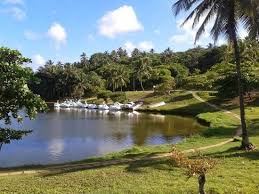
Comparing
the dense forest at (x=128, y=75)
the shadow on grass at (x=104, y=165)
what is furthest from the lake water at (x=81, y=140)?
the dense forest at (x=128, y=75)

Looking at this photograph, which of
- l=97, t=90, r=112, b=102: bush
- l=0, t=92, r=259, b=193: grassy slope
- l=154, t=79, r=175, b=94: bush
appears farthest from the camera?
l=97, t=90, r=112, b=102: bush

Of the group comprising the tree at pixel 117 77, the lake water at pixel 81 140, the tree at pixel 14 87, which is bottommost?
the lake water at pixel 81 140

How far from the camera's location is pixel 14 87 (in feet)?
56.3

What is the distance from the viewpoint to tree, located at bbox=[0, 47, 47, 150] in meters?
17.1

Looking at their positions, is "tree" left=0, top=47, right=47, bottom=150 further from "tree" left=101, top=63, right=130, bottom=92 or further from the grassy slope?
"tree" left=101, top=63, right=130, bottom=92

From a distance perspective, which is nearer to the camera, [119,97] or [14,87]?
[14,87]

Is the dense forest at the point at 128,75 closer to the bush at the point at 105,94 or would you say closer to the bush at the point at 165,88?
the bush at the point at 105,94

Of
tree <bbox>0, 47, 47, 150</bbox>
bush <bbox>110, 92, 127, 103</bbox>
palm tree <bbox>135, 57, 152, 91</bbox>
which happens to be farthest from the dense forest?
tree <bbox>0, 47, 47, 150</bbox>

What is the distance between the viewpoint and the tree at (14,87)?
1712cm

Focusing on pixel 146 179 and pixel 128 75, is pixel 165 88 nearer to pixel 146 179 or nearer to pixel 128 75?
pixel 128 75

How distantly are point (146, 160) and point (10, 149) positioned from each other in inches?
707

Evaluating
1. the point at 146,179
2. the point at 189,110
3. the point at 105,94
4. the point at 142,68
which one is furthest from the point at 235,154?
the point at 142,68

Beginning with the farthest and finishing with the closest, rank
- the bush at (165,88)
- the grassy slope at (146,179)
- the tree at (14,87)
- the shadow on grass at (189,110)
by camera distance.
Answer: the bush at (165,88) → the shadow on grass at (189,110) → the grassy slope at (146,179) → the tree at (14,87)

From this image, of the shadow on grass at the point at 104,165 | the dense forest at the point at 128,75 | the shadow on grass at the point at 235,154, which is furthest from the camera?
the dense forest at the point at 128,75
